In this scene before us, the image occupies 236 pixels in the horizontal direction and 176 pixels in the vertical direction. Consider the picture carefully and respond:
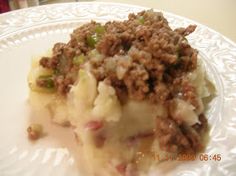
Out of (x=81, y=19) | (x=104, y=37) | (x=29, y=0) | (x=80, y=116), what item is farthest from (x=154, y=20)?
(x=29, y=0)

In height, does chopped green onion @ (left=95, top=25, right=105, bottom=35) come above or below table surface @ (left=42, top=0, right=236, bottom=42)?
above

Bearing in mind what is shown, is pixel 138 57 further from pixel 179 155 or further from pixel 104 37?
pixel 179 155

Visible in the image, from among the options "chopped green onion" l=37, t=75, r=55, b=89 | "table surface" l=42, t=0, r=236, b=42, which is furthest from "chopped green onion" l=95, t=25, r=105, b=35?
"table surface" l=42, t=0, r=236, b=42

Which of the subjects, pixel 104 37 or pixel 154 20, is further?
pixel 154 20
